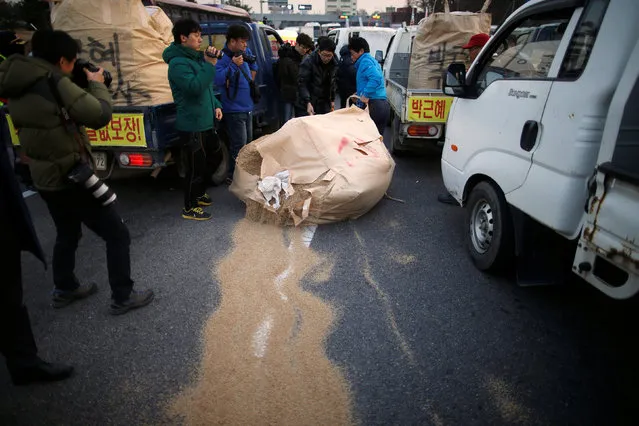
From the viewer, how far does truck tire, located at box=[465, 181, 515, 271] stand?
3.06 metres

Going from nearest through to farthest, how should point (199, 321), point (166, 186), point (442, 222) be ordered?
1. point (199, 321)
2. point (442, 222)
3. point (166, 186)

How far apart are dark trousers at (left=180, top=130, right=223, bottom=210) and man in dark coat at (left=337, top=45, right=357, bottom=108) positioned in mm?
2873

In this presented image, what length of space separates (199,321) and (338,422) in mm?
1198

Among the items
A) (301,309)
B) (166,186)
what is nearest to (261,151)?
(166,186)

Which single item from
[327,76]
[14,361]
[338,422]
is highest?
[327,76]

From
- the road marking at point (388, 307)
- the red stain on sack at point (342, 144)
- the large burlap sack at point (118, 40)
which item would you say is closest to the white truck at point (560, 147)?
the road marking at point (388, 307)

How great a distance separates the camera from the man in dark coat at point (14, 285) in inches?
80.0

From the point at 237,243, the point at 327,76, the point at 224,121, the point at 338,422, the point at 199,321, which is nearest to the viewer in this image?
the point at 338,422

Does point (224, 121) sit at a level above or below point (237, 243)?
above

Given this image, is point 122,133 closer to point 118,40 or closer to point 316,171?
point 118,40

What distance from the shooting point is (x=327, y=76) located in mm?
6266

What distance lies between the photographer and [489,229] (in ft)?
10.8

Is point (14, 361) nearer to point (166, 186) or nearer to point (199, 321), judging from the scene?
point (199, 321)

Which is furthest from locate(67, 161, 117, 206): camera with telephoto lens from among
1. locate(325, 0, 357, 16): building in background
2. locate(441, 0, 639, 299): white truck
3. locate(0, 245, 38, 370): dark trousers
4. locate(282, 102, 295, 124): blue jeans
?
locate(325, 0, 357, 16): building in background
